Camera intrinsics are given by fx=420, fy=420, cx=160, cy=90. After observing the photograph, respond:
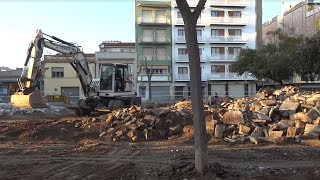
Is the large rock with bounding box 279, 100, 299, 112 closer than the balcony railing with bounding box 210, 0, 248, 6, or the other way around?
the large rock with bounding box 279, 100, 299, 112

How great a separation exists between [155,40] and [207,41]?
9.36 metres

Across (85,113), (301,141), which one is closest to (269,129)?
(301,141)

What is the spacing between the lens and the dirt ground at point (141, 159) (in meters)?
8.91

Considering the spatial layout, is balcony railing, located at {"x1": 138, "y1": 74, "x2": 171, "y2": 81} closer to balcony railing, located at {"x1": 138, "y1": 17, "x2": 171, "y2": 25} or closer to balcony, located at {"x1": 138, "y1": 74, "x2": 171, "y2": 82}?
balcony, located at {"x1": 138, "y1": 74, "x2": 171, "y2": 82}

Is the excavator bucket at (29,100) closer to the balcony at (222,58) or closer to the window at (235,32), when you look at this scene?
the balcony at (222,58)

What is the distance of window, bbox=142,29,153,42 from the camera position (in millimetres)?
72312

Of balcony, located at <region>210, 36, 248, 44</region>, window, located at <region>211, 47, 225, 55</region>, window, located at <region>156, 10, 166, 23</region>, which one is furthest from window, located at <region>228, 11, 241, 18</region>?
window, located at <region>156, 10, 166, 23</region>

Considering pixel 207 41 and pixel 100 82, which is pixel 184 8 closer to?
pixel 100 82

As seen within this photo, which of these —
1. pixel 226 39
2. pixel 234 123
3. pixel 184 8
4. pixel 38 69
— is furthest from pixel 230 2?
pixel 184 8

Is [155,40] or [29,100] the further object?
[155,40]

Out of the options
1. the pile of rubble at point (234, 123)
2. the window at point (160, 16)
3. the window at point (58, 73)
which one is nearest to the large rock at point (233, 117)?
the pile of rubble at point (234, 123)

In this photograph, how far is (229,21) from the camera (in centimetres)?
7506

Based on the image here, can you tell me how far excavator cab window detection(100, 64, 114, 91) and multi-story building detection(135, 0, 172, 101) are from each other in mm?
43872

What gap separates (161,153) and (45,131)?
6.73 meters
